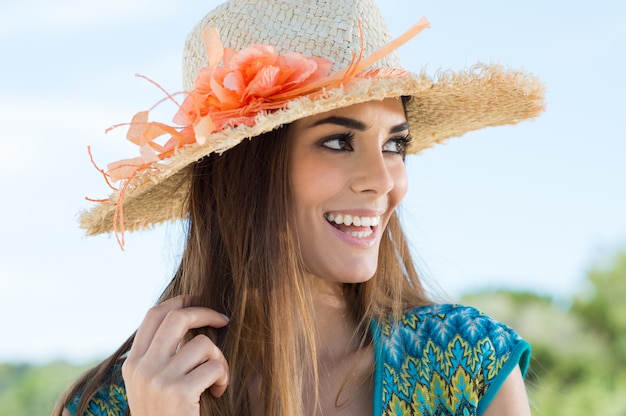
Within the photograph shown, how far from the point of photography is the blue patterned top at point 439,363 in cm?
204

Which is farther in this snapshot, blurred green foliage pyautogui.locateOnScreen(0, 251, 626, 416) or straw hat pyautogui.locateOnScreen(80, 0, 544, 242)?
blurred green foliage pyautogui.locateOnScreen(0, 251, 626, 416)

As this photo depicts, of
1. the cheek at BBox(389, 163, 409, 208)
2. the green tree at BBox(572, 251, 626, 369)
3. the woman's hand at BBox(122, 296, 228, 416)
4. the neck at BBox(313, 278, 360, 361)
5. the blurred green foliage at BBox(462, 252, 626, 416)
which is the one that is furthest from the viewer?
the green tree at BBox(572, 251, 626, 369)

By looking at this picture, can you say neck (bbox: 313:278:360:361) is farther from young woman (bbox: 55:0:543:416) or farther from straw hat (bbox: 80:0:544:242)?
straw hat (bbox: 80:0:544:242)

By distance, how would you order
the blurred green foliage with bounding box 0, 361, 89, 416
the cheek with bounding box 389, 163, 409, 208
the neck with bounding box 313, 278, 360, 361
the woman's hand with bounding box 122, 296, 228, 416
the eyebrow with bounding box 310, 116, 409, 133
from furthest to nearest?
1. the blurred green foliage with bounding box 0, 361, 89, 416
2. the neck with bounding box 313, 278, 360, 361
3. the cheek with bounding box 389, 163, 409, 208
4. the eyebrow with bounding box 310, 116, 409, 133
5. the woman's hand with bounding box 122, 296, 228, 416

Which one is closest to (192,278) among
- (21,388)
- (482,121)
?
(482,121)

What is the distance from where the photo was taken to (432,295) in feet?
8.09

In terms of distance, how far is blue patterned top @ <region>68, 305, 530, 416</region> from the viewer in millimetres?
2045

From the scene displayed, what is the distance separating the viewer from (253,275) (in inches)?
83.4

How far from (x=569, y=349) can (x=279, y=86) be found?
6480 millimetres

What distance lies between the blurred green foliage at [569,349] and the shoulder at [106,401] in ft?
17.0

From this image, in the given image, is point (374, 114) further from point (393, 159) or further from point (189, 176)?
point (189, 176)

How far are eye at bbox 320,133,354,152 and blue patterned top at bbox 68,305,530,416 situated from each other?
0.56 meters

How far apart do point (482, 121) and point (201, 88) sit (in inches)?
36.8

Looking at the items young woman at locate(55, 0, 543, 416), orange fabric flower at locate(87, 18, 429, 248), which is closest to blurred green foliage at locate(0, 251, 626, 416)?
young woman at locate(55, 0, 543, 416)
